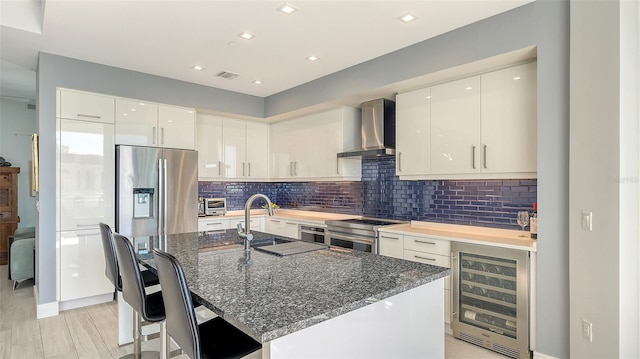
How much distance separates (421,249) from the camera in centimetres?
317

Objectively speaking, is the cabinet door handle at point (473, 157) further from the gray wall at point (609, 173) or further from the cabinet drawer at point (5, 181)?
the cabinet drawer at point (5, 181)

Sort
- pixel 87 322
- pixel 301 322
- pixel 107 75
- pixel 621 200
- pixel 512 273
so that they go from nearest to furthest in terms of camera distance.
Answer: pixel 301 322 → pixel 621 200 → pixel 512 273 → pixel 87 322 → pixel 107 75

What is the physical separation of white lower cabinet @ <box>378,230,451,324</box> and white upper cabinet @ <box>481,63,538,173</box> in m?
0.77

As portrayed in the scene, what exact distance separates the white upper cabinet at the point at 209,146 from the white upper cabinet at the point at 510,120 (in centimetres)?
345

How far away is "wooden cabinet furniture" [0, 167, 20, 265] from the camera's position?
5.68m

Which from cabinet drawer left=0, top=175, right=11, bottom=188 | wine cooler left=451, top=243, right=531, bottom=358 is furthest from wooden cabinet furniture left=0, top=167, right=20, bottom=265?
wine cooler left=451, top=243, right=531, bottom=358

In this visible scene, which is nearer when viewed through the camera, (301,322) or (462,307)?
(301,322)

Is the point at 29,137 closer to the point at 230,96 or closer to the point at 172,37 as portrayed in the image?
the point at 230,96

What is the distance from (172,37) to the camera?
9.91 feet

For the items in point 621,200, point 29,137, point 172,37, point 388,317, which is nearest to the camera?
point 388,317

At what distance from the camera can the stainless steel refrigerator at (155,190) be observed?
3785mm

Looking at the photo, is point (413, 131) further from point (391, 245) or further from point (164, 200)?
point (164, 200)

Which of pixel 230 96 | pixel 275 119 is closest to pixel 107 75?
pixel 230 96

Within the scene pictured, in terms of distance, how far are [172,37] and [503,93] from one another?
112 inches
